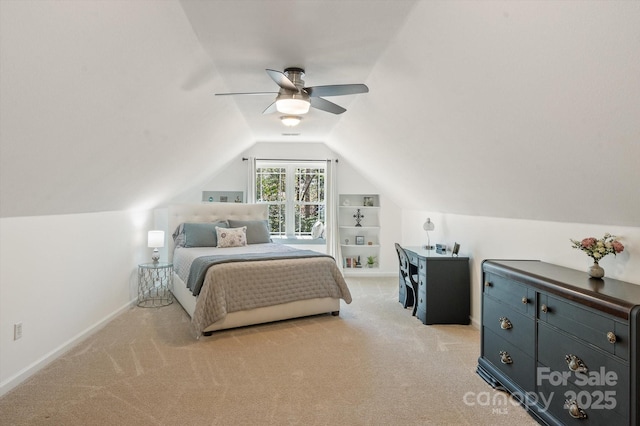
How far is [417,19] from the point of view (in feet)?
7.25

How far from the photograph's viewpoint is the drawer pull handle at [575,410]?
6.26 feet

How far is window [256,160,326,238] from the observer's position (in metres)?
7.09

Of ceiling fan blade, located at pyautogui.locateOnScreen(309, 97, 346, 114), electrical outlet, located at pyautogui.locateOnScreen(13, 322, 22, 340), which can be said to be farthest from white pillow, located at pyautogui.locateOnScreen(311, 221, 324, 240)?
electrical outlet, located at pyautogui.locateOnScreen(13, 322, 22, 340)

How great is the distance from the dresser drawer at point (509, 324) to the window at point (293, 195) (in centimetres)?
446

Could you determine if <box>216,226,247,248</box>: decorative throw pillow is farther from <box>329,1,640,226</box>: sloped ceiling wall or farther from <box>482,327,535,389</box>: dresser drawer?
<box>482,327,535,389</box>: dresser drawer

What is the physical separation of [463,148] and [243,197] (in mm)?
4597

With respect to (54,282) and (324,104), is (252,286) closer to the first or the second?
(54,282)

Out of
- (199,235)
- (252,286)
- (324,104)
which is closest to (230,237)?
(199,235)

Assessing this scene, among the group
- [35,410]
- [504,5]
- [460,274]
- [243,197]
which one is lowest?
[35,410]

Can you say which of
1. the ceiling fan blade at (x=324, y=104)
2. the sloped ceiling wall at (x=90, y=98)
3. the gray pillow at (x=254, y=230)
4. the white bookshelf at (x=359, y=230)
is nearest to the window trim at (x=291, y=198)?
the white bookshelf at (x=359, y=230)

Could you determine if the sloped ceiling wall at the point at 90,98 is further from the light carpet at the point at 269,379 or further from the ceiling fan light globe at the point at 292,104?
the light carpet at the point at 269,379

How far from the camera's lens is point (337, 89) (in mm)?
A: 2875

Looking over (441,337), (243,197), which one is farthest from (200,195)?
(441,337)

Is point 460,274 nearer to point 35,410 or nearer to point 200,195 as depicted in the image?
point 35,410
